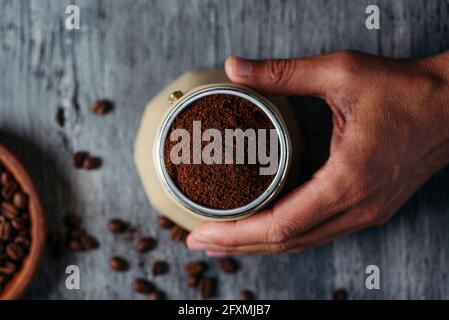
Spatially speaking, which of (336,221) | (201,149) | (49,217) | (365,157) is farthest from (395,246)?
(49,217)

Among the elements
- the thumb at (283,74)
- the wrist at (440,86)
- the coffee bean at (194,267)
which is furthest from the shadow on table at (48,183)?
the wrist at (440,86)

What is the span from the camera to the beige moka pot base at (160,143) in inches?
32.4

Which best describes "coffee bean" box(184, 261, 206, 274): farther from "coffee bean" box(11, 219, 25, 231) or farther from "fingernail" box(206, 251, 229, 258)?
"coffee bean" box(11, 219, 25, 231)

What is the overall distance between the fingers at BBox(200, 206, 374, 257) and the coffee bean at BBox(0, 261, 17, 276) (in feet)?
1.26

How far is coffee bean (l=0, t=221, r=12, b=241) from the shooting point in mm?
1120

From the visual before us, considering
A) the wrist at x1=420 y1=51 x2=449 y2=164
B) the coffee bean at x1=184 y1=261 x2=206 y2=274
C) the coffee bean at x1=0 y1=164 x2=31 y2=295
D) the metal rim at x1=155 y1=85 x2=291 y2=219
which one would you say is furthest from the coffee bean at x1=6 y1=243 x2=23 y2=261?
the wrist at x1=420 y1=51 x2=449 y2=164

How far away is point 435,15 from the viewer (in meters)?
1.19

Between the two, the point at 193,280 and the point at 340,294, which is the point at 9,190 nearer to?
the point at 193,280

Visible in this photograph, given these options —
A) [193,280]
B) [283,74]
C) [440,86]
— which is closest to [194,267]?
[193,280]

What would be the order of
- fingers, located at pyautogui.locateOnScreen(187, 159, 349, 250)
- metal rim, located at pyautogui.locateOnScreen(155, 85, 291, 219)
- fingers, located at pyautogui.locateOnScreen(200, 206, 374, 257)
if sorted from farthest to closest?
fingers, located at pyautogui.locateOnScreen(200, 206, 374, 257)
fingers, located at pyautogui.locateOnScreen(187, 159, 349, 250)
metal rim, located at pyautogui.locateOnScreen(155, 85, 291, 219)

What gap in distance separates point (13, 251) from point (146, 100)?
1.32 ft

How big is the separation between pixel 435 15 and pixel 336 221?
0.49 metres

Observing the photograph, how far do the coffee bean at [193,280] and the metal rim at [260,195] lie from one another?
1.30 feet

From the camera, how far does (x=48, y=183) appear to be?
121 centimetres
